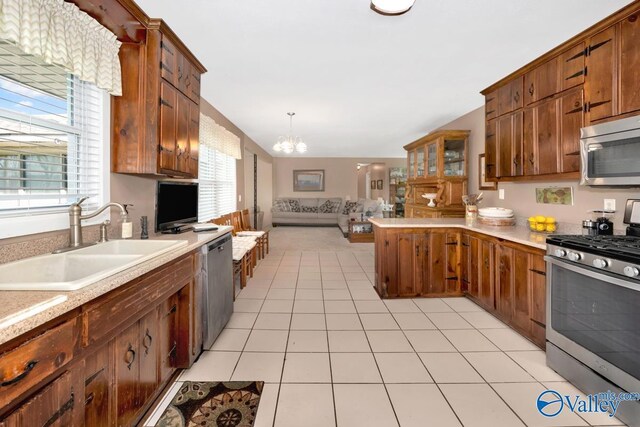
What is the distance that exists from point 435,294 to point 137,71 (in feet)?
11.5

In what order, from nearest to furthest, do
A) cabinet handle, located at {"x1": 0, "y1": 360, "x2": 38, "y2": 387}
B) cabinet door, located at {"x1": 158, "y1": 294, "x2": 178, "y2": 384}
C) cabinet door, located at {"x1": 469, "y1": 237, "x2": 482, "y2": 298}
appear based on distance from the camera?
1. cabinet handle, located at {"x1": 0, "y1": 360, "x2": 38, "y2": 387}
2. cabinet door, located at {"x1": 158, "y1": 294, "x2": 178, "y2": 384}
3. cabinet door, located at {"x1": 469, "y1": 237, "x2": 482, "y2": 298}

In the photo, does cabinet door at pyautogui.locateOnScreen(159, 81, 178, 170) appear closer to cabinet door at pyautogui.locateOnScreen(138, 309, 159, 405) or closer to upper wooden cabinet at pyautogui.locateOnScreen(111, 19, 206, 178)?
Answer: upper wooden cabinet at pyautogui.locateOnScreen(111, 19, 206, 178)

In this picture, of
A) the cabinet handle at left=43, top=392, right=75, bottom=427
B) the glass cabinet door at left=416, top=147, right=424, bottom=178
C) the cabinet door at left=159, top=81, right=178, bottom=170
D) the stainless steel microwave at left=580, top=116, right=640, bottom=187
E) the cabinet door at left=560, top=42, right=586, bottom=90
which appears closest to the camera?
the cabinet handle at left=43, top=392, right=75, bottom=427

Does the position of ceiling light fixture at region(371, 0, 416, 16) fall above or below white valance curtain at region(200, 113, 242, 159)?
above

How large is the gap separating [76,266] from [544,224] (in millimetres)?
3616

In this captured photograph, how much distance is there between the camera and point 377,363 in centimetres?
211

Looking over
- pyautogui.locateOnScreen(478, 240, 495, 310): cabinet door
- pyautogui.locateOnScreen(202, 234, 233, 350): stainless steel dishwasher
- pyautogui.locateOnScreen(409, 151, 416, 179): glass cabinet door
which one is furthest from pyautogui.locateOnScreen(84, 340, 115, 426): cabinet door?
pyautogui.locateOnScreen(409, 151, 416, 179): glass cabinet door

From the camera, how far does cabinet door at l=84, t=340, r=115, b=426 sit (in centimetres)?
113

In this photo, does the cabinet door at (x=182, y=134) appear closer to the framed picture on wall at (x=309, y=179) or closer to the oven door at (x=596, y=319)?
the oven door at (x=596, y=319)

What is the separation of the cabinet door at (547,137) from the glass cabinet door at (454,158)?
1871 mm

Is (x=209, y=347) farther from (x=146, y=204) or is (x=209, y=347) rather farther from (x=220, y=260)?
(x=146, y=204)

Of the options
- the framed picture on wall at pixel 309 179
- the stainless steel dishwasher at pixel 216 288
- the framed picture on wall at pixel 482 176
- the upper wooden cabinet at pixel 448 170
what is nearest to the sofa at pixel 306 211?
the framed picture on wall at pixel 309 179

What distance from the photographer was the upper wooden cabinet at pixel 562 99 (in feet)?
6.33

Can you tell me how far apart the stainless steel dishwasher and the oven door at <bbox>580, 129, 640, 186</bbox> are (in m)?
2.83
